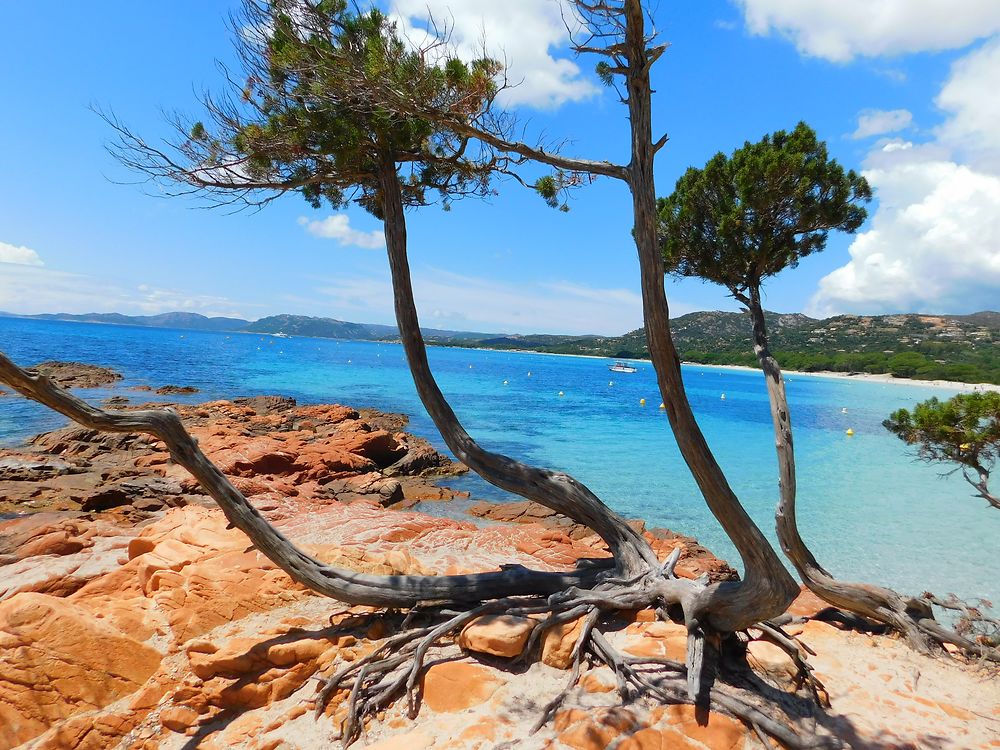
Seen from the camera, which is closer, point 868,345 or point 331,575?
point 331,575

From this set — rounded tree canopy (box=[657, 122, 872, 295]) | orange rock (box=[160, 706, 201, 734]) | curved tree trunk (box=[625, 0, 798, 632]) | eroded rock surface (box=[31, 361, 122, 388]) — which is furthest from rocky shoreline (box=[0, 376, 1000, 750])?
eroded rock surface (box=[31, 361, 122, 388])

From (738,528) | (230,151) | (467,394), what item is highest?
(230,151)

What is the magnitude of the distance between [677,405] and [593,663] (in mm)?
2244

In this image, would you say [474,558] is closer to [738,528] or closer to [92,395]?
[738,528]

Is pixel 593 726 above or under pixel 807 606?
above

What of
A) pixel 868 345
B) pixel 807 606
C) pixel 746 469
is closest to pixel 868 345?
pixel 868 345

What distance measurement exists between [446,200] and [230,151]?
239 centimetres

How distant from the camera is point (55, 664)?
4.08 metres

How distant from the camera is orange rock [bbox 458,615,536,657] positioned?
13.8ft

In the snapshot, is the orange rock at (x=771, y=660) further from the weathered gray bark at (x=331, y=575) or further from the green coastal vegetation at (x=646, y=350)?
the weathered gray bark at (x=331, y=575)

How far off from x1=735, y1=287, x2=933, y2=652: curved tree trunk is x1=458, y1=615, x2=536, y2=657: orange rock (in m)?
2.46

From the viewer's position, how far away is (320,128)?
4.72m

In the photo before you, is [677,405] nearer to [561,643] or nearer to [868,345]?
[561,643]

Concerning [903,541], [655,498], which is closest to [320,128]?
[655,498]
